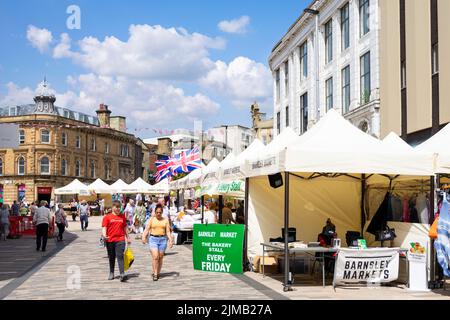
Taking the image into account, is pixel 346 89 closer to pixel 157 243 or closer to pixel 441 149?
pixel 441 149

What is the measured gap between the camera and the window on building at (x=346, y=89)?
3559cm

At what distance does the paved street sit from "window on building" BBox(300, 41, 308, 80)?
94.8ft

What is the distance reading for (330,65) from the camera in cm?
3888

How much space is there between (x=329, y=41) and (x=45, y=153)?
43880mm

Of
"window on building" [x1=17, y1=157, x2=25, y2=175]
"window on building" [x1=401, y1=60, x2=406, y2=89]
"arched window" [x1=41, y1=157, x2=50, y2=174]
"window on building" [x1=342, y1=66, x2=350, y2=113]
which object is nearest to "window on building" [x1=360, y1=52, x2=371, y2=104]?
"window on building" [x1=342, y1=66, x2=350, y2=113]

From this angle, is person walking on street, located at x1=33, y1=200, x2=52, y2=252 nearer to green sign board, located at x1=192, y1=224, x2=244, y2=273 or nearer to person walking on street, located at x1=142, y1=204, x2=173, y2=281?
green sign board, located at x1=192, y1=224, x2=244, y2=273

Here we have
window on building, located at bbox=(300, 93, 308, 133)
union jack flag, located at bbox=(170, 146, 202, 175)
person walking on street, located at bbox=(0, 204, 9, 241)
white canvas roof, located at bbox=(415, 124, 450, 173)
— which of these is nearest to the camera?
white canvas roof, located at bbox=(415, 124, 450, 173)

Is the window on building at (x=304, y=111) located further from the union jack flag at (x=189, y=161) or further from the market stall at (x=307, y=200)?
the market stall at (x=307, y=200)

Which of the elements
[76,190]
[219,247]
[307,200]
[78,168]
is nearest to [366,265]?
[219,247]

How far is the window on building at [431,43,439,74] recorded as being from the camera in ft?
81.7

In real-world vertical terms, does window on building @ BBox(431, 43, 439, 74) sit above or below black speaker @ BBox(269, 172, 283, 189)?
above

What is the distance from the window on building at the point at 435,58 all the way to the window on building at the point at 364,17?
753cm
